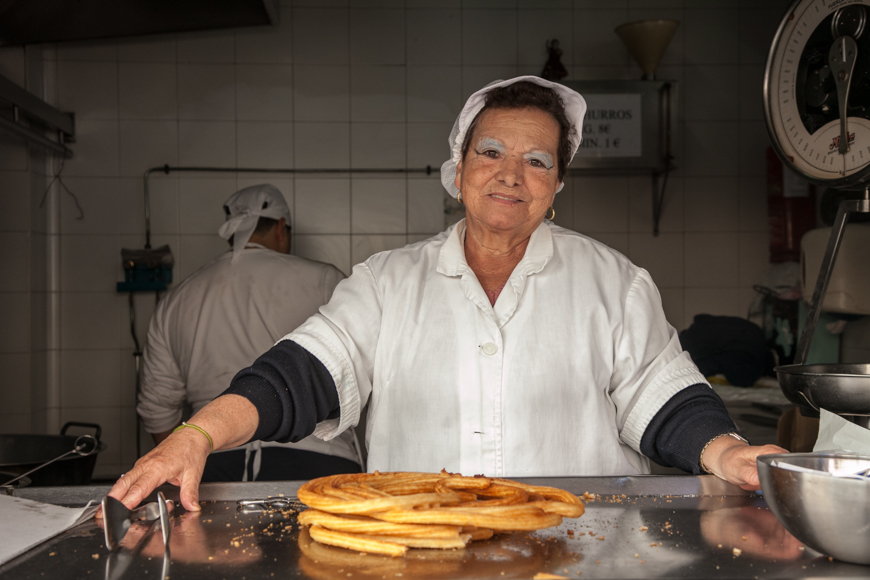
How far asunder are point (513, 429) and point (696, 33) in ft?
10.1

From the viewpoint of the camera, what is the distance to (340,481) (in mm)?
1126

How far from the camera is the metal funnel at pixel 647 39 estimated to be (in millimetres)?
3535

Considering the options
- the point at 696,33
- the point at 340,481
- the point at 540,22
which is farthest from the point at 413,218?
the point at 340,481

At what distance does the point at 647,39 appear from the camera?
3568 mm

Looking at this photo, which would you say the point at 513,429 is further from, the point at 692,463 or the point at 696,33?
the point at 696,33

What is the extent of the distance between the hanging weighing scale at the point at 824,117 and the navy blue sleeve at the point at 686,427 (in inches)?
6.4

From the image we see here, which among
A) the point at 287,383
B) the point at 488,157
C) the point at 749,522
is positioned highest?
the point at 488,157

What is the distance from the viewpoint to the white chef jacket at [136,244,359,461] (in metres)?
2.94

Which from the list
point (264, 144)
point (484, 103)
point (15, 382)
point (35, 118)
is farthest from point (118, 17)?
point (484, 103)

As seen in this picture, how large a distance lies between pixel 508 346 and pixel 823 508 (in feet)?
2.67

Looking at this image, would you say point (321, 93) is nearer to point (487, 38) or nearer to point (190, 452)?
point (487, 38)

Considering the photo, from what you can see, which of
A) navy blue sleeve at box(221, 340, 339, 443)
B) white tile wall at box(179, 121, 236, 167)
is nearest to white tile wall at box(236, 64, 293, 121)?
white tile wall at box(179, 121, 236, 167)

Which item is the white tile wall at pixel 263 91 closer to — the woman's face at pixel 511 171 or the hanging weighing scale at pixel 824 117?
the woman's face at pixel 511 171

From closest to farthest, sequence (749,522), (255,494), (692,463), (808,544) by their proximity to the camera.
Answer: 1. (808,544)
2. (749,522)
3. (255,494)
4. (692,463)
